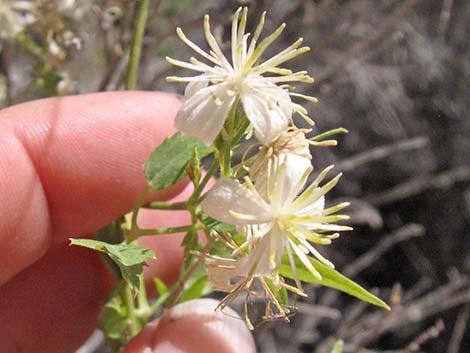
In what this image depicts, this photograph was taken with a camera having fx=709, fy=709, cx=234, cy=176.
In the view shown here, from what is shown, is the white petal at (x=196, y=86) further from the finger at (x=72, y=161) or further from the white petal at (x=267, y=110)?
the finger at (x=72, y=161)

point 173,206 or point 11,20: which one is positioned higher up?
point 11,20

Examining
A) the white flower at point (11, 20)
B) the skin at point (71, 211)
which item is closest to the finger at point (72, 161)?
the skin at point (71, 211)

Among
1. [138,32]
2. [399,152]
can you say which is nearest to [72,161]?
[138,32]

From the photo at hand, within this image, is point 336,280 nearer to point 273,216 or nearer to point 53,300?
point 273,216

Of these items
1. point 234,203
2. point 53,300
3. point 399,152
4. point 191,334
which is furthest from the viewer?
point 399,152

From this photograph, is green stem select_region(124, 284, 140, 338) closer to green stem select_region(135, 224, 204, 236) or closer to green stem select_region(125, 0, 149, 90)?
green stem select_region(135, 224, 204, 236)

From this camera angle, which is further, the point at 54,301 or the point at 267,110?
the point at 54,301

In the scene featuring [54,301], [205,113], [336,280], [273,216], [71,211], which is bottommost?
[54,301]

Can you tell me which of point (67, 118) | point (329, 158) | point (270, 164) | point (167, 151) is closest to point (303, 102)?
point (329, 158)
